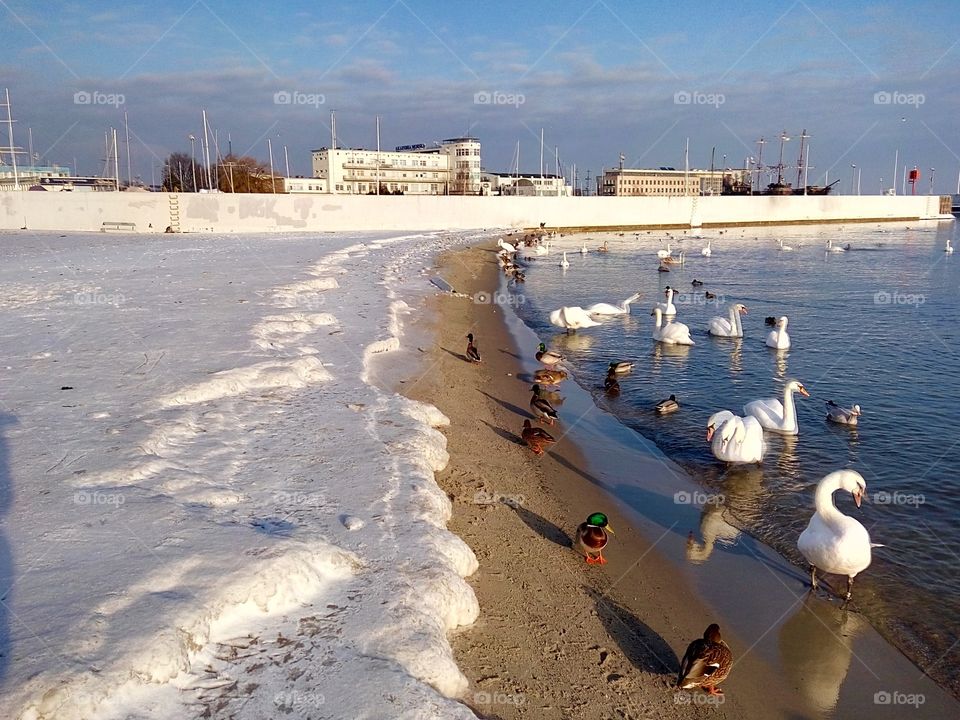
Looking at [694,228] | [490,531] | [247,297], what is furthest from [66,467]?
[694,228]

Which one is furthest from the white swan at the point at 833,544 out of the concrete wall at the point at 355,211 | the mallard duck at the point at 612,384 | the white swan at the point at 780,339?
the concrete wall at the point at 355,211

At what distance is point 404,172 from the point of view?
4240 inches

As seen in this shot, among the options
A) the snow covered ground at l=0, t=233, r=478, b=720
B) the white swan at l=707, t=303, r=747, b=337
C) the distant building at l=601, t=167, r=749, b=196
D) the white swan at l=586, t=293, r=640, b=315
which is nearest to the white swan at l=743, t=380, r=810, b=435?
the snow covered ground at l=0, t=233, r=478, b=720

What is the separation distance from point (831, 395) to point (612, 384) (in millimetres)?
4383

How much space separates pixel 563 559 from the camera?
679 centimetres

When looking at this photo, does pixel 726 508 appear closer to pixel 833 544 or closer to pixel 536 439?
pixel 833 544

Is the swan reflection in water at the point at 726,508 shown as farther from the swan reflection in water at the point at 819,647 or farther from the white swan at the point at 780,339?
the white swan at the point at 780,339

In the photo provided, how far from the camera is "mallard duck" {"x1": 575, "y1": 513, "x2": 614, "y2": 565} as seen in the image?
A: 6730 millimetres

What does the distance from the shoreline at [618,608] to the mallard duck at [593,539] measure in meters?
0.14

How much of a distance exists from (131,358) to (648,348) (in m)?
12.3

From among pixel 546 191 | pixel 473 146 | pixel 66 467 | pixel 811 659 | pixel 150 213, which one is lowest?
pixel 811 659

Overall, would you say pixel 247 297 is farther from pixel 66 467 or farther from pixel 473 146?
pixel 473 146

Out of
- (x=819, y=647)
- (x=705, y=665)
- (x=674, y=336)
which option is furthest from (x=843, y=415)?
(x=705, y=665)

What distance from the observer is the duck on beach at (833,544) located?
247 inches
